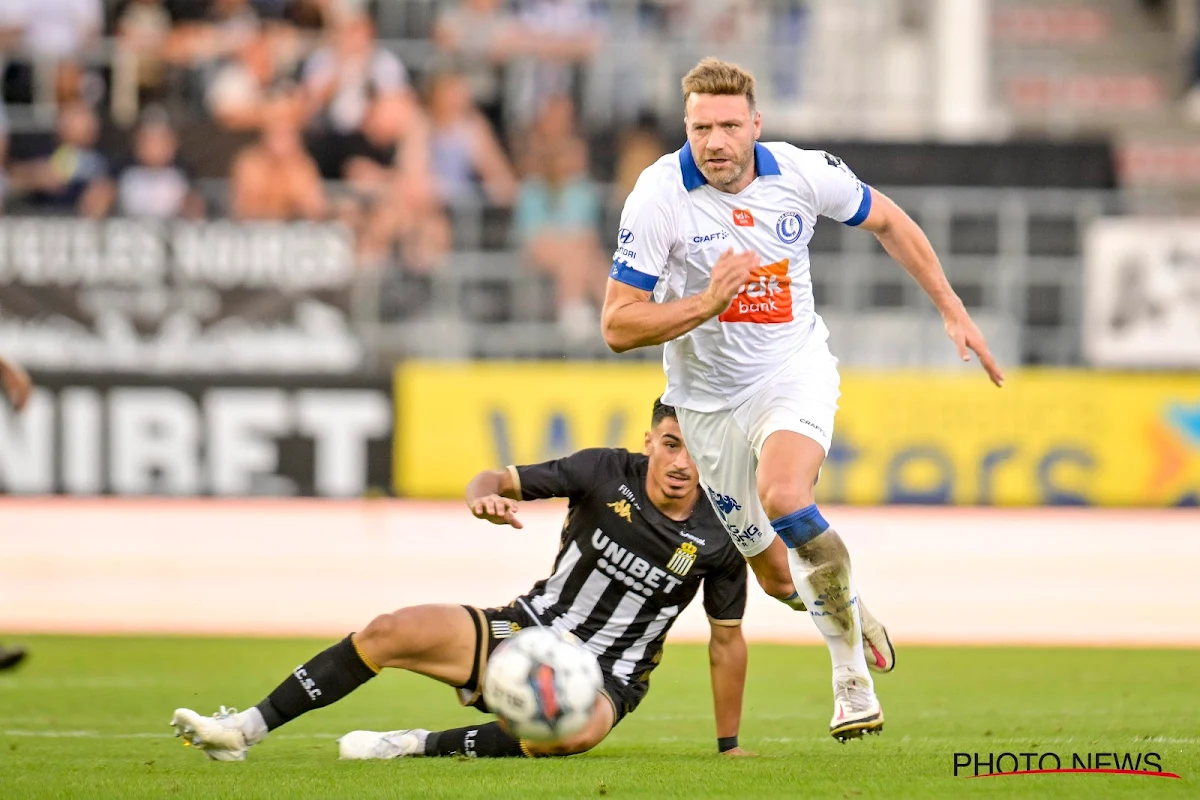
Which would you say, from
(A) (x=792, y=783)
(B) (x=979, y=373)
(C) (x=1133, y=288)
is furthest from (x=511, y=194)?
(A) (x=792, y=783)

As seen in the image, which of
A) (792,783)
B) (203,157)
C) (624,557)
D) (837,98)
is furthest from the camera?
(837,98)

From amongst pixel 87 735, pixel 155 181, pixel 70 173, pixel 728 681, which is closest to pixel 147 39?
pixel 70 173

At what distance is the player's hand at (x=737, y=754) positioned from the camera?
729 centimetres

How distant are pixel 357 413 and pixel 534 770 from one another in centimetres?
1344

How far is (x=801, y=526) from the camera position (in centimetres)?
701

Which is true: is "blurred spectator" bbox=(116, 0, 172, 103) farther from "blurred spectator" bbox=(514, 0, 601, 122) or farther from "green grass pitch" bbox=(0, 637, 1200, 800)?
"green grass pitch" bbox=(0, 637, 1200, 800)

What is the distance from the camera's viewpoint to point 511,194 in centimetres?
2047

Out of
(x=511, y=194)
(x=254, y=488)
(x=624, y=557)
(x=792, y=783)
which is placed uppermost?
(x=511, y=194)

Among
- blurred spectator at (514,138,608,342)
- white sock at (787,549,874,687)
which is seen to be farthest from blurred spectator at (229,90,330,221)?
white sock at (787,549,874,687)

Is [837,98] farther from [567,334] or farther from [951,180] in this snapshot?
[567,334]

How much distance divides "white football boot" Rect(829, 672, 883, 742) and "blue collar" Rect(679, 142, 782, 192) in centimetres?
211

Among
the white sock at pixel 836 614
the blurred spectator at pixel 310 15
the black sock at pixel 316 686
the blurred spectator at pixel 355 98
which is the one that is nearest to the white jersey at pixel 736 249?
the white sock at pixel 836 614

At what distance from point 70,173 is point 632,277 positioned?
15.3 metres

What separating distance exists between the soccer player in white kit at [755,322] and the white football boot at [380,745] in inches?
64.0
